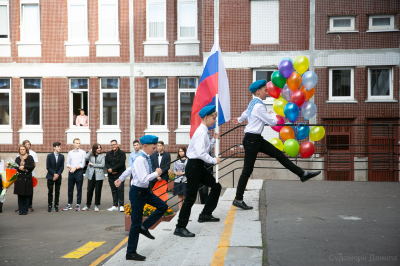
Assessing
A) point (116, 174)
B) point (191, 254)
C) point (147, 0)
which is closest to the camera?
point (191, 254)

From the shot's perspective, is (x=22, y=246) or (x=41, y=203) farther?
(x=41, y=203)

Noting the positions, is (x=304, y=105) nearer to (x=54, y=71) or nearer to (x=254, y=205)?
(x=254, y=205)

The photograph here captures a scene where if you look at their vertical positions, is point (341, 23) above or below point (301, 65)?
above

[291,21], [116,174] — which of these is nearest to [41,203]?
[116,174]

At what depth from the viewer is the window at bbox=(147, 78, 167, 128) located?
65.7 feet

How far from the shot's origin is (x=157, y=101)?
2009 cm

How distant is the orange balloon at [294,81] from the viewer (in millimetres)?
9953

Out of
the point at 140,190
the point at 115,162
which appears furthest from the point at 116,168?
the point at 140,190

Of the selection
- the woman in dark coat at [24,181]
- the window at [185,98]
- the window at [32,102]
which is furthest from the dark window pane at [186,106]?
the woman in dark coat at [24,181]

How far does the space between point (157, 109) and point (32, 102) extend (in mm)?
6040

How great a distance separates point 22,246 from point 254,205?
442 centimetres

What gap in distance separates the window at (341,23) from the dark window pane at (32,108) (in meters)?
13.8

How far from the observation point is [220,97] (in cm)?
813

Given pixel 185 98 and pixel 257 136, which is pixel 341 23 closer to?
pixel 185 98
